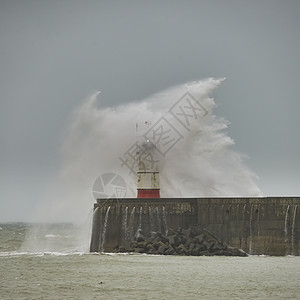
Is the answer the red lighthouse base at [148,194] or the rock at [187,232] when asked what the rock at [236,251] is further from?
the red lighthouse base at [148,194]

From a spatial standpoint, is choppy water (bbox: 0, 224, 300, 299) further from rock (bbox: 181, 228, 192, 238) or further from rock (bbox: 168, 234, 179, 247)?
rock (bbox: 181, 228, 192, 238)

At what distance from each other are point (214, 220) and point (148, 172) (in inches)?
248

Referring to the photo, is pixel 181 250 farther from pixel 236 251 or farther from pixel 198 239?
pixel 236 251

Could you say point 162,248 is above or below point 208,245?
below

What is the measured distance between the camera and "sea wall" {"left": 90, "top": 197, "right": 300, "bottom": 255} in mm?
23594

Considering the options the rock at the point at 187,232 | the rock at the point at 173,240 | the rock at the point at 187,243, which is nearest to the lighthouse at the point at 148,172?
the rock at the point at 187,232

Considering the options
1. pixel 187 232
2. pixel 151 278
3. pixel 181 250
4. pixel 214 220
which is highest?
pixel 214 220

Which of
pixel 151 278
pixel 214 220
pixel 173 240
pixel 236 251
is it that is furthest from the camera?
pixel 214 220

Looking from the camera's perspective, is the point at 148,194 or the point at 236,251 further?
the point at 148,194

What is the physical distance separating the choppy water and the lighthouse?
20.4ft

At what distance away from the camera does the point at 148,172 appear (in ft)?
101

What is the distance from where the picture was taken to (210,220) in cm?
2536

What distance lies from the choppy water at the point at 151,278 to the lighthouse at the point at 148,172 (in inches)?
245

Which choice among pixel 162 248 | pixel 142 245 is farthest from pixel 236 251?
pixel 142 245
